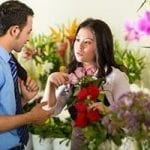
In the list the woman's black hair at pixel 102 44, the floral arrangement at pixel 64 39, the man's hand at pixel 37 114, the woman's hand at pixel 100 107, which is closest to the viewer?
Answer: the woman's hand at pixel 100 107

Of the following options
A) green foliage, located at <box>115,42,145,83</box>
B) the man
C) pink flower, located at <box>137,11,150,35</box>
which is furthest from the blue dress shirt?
green foliage, located at <box>115,42,145,83</box>

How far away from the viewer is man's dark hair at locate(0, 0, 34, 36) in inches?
57.8

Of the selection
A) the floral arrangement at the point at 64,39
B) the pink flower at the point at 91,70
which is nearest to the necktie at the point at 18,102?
the pink flower at the point at 91,70

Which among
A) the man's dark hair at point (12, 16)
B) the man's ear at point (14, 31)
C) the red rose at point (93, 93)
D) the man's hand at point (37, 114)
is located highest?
the man's dark hair at point (12, 16)

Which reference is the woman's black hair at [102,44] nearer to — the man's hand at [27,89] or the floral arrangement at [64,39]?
the man's hand at [27,89]

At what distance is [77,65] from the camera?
1780mm

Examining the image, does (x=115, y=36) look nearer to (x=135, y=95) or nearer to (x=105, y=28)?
(x=105, y=28)

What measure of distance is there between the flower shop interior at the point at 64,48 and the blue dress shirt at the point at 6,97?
0.91 meters

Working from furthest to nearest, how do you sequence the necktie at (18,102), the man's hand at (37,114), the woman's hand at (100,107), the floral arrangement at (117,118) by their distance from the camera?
the necktie at (18,102) → the man's hand at (37,114) → the woman's hand at (100,107) → the floral arrangement at (117,118)

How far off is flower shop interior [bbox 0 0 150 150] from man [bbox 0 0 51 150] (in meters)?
0.90

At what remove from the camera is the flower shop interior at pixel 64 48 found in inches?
96.2

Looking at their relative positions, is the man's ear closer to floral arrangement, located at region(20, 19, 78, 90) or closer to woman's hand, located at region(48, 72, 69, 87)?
woman's hand, located at region(48, 72, 69, 87)

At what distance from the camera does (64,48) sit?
260 cm

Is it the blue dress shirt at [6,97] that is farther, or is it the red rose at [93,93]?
the blue dress shirt at [6,97]
